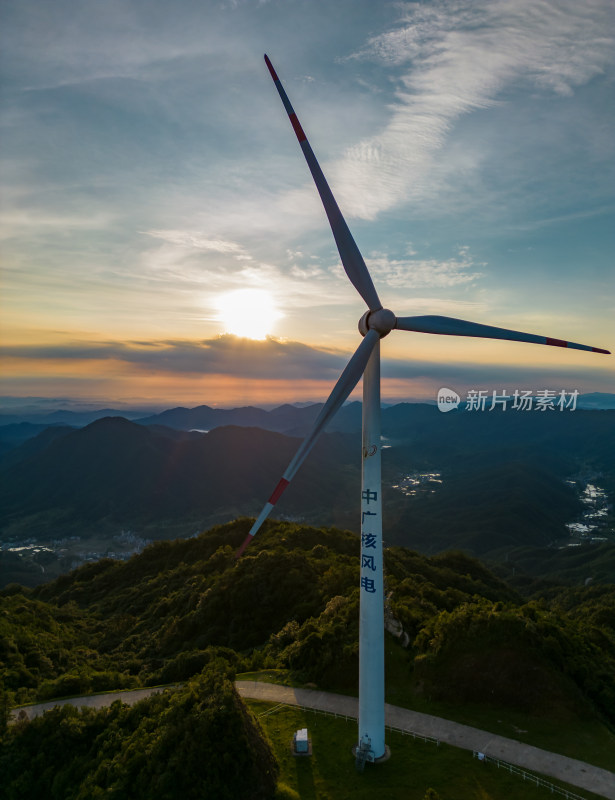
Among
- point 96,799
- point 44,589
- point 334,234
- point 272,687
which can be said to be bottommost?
point 44,589

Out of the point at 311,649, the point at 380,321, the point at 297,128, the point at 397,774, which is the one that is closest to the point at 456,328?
the point at 380,321

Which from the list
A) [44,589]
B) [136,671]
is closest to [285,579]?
[136,671]

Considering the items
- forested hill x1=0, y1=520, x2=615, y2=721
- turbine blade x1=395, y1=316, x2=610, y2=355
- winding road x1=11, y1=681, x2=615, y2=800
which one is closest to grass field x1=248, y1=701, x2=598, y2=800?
winding road x1=11, y1=681, x2=615, y2=800

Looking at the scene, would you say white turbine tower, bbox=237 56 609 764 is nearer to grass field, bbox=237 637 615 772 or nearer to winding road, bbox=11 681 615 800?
winding road, bbox=11 681 615 800

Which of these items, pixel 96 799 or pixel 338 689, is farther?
pixel 338 689

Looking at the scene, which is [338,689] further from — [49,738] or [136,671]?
[136,671]

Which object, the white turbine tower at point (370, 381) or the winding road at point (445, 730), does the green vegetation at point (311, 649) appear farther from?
the white turbine tower at point (370, 381)

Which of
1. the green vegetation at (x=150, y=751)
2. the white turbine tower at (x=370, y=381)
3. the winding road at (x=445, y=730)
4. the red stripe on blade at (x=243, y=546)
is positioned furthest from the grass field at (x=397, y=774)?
the red stripe on blade at (x=243, y=546)
